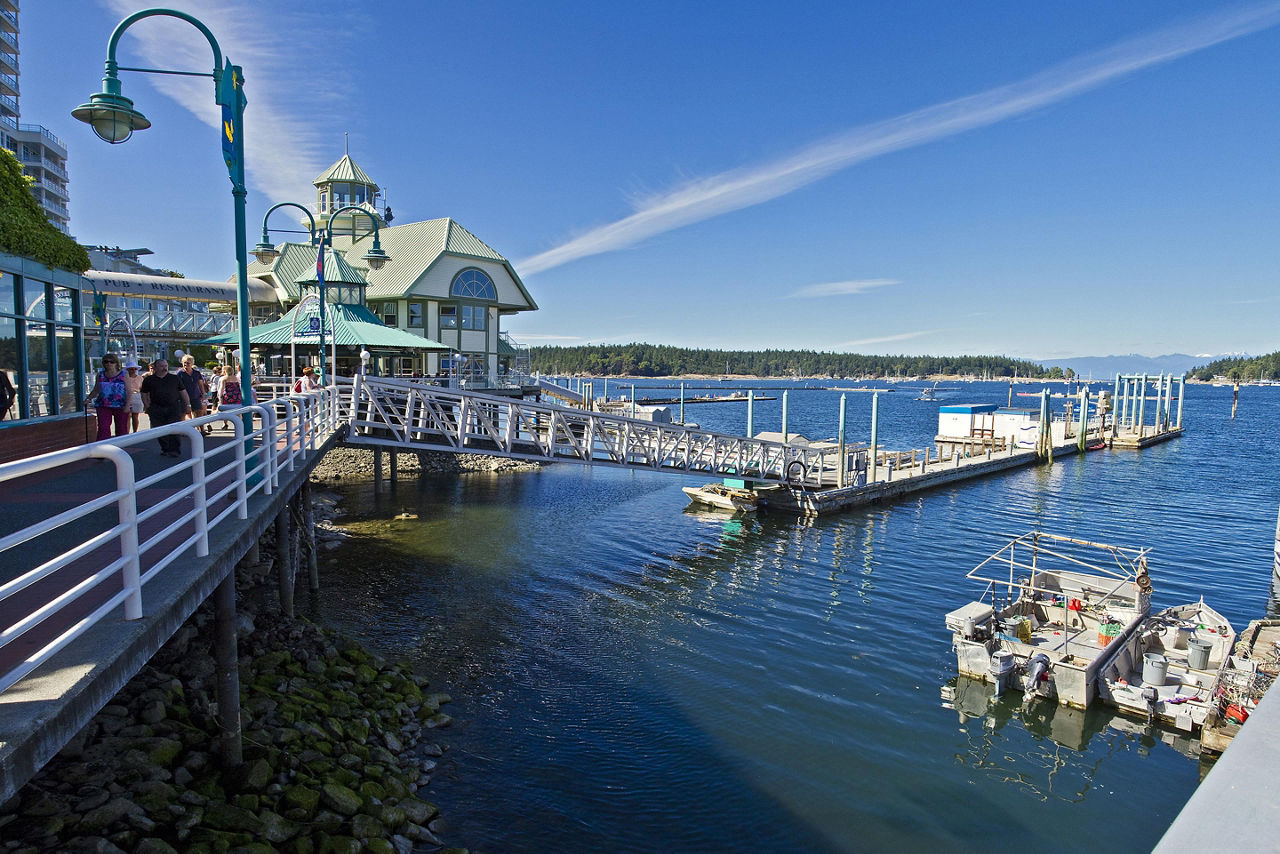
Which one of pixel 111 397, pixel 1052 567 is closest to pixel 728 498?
pixel 1052 567

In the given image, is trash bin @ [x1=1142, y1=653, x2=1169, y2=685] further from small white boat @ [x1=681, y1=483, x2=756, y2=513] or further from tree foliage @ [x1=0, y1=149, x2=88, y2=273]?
tree foliage @ [x1=0, y1=149, x2=88, y2=273]

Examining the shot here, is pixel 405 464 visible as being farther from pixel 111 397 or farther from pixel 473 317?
pixel 111 397

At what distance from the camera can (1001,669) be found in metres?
12.3

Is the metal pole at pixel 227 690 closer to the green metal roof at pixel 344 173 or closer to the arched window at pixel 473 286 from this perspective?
the arched window at pixel 473 286

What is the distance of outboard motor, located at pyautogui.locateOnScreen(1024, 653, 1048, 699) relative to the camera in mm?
12109

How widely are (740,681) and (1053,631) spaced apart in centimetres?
644

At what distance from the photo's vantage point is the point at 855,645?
558 inches

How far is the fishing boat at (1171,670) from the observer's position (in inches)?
454

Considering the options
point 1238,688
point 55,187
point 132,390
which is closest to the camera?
point 1238,688

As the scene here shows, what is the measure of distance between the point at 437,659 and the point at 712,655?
4.97m

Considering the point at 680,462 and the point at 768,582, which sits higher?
the point at 680,462

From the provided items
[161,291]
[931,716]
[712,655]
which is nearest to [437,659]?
[712,655]

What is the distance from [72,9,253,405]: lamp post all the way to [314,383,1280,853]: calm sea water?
6.30 meters

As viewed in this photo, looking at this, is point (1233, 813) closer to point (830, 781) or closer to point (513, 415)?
point (830, 781)
